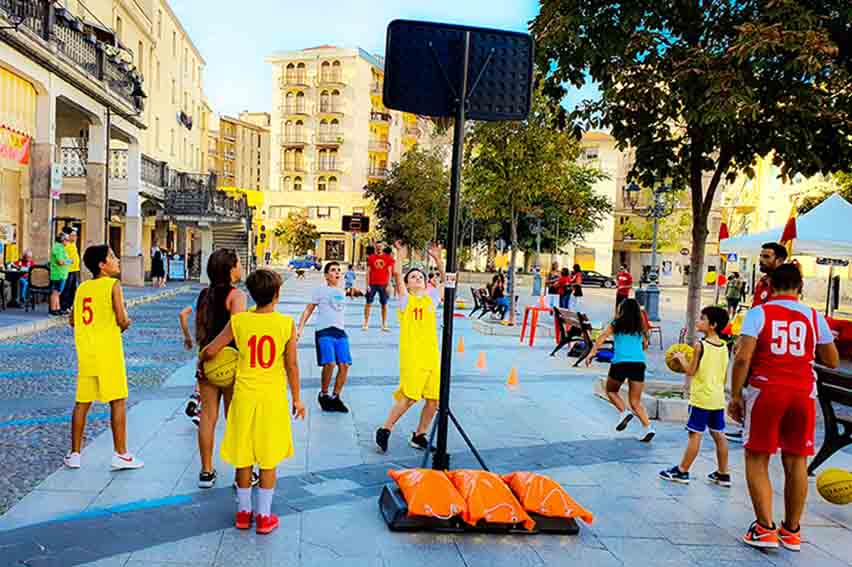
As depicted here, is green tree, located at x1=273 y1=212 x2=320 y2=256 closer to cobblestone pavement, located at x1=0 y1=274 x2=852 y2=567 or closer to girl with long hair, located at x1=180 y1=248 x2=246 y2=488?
cobblestone pavement, located at x1=0 y1=274 x2=852 y2=567

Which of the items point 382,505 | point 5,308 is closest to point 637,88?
point 382,505

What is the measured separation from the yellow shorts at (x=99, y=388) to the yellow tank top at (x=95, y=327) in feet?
0.13

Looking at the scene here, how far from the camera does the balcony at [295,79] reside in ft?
242

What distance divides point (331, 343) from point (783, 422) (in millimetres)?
4543

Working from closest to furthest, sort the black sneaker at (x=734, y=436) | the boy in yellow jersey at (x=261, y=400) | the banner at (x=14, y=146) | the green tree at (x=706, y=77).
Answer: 1. the boy in yellow jersey at (x=261, y=400)
2. the green tree at (x=706, y=77)
3. the black sneaker at (x=734, y=436)
4. the banner at (x=14, y=146)

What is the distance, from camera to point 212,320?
510cm

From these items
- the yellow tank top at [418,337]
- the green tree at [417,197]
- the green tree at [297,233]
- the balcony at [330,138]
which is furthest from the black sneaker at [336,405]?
the balcony at [330,138]

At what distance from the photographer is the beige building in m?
72.6

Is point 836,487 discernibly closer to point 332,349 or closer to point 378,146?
point 332,349

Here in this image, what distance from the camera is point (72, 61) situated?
18.0 m

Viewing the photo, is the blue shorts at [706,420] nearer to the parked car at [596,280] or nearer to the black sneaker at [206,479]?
the black sneaker at [206,479]

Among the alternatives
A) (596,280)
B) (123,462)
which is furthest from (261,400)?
(596,280)

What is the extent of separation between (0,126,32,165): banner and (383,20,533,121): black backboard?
516 inches

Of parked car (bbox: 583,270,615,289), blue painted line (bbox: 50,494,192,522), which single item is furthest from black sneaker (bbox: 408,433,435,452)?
parked car (bbox: 583,270,615,289)
